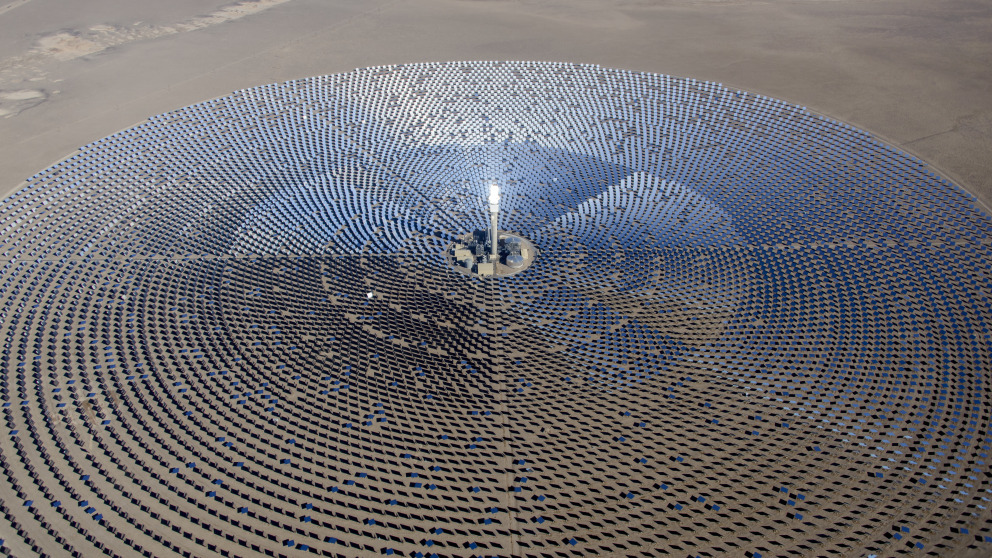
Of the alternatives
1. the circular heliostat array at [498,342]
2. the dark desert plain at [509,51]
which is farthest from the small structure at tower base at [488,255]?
the dark desert plain at [509,51]

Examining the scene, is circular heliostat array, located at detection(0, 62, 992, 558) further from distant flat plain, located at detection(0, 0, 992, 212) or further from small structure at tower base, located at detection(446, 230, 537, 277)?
distant flat plain, located at detection(0, 0, 992, 212)

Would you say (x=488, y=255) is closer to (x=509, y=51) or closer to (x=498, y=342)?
(x=498, y=342)

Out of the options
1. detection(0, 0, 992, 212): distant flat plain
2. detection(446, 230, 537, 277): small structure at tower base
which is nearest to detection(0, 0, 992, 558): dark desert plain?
detection(0, 0, 992, 212): distant flat plain

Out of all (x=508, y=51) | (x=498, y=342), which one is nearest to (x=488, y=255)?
(x=498, y=342)

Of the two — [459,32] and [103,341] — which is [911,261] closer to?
[103,341]

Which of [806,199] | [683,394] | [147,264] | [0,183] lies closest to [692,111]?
[806,199]
